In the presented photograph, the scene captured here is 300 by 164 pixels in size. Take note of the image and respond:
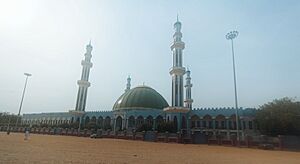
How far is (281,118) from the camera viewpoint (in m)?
39.2

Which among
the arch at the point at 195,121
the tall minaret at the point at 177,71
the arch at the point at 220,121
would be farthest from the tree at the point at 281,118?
the tall minaret at the point at 177,71

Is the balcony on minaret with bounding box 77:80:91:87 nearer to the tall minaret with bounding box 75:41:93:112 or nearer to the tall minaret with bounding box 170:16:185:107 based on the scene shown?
the tall minaret with bounding box 75:41:93:112

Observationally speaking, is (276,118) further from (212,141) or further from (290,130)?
(212,141)

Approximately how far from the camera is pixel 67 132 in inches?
2383

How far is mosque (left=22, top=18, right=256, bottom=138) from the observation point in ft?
171

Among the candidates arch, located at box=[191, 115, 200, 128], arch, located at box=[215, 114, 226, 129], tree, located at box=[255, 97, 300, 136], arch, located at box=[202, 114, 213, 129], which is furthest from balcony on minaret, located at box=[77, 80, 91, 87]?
tree, located at box=[255, 97, 300, 136]

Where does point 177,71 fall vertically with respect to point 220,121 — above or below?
above

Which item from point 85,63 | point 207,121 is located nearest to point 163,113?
point 207,121

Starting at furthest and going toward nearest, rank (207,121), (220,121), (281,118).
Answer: (207,121) < (220,121) < (281,118)

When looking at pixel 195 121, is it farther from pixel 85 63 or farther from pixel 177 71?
pixel 85 63

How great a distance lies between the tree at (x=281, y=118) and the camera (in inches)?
1528

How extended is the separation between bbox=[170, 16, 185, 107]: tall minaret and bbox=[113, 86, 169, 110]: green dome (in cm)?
1405

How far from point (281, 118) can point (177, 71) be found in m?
24.0

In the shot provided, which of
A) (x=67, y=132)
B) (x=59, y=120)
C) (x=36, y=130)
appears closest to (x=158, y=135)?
(x=67, y=132)
